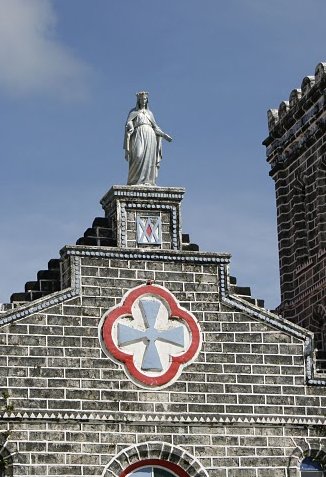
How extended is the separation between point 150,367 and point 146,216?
3413mm

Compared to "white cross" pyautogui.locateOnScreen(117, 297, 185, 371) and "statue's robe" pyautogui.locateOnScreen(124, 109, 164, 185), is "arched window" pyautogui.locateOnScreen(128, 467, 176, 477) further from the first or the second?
"statue's robe" pyautogui.locateOnScreen(124, 109, 164, 185)

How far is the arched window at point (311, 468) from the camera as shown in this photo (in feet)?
120

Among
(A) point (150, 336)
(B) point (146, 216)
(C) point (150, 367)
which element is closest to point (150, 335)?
(A) point (150, 336)

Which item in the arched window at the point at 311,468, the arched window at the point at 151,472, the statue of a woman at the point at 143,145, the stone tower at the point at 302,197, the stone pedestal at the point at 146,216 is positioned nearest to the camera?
the arched window at the point at 151,472

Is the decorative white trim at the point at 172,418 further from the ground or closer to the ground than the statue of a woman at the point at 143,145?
closer to the ground

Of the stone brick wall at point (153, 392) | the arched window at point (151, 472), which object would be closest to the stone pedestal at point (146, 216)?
the stone brick wall at point (153, 392)

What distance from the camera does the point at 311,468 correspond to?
120 feet

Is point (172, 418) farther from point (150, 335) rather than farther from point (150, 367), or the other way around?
point (150, 335)

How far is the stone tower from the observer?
42.0 metres

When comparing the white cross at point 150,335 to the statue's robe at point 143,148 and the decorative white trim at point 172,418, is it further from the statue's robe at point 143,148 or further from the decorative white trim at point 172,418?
the statue's robe at point 143,148

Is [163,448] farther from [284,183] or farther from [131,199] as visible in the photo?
[284,183]

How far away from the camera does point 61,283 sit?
36781mm

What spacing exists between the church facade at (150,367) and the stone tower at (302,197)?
4556 mm

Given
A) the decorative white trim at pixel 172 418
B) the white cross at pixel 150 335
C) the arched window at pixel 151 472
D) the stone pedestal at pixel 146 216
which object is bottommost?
the arched window at pixel 151 472
